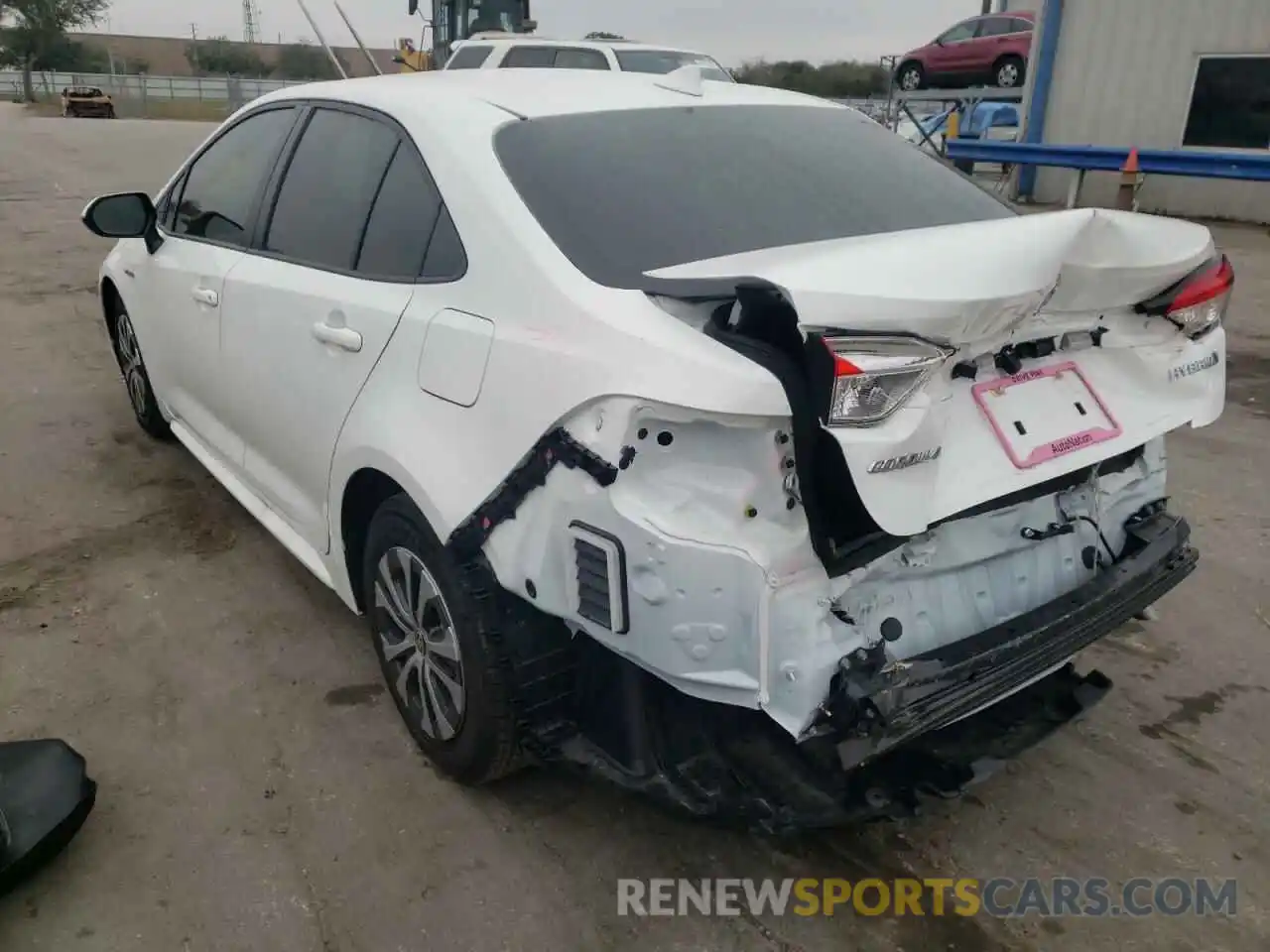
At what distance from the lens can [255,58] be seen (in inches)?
2753

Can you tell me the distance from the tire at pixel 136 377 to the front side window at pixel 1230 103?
13644mm

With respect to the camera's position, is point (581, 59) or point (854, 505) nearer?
point (854, 505)

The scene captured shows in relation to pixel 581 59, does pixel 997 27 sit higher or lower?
higher

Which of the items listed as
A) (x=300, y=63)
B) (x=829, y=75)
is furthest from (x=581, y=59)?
(x=300, y=63)

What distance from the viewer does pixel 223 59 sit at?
230 feet

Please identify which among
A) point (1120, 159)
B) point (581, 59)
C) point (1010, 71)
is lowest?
point (1120, 159)

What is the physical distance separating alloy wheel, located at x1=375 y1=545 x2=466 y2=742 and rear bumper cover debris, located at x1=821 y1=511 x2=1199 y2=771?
39.1 inches

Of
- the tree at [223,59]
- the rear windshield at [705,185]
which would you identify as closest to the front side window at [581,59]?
the rear windshield at [705,185]

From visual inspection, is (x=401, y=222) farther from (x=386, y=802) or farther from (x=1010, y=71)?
(x=1010, y=71)

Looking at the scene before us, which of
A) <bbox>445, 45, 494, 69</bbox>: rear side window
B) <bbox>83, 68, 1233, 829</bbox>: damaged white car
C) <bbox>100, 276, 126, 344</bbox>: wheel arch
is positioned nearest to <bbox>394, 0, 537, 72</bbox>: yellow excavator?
<bbox>445, 45, 494, 69</bbox>: rear side window

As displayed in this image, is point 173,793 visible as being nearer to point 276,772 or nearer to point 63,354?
point 276,772

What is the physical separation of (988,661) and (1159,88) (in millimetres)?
14315

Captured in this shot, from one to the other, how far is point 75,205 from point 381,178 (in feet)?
45.3

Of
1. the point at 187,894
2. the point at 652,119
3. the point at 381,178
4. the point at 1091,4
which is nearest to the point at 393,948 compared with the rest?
the point at 187,894
